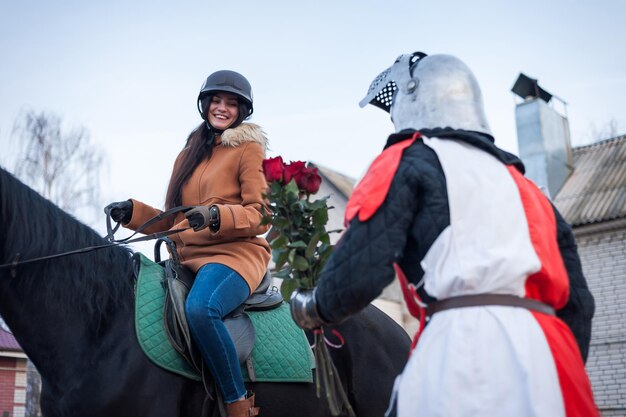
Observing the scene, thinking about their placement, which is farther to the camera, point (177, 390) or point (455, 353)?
point (177, 390)

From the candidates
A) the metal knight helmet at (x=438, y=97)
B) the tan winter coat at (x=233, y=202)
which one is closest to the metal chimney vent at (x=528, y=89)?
the tan winter coat at (x=233, y=202)

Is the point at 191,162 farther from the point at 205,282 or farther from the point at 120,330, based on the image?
the point at 120,330

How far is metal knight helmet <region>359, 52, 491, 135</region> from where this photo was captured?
281 cm

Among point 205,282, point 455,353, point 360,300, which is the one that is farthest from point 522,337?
point 205,282

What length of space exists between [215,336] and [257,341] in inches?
19.9

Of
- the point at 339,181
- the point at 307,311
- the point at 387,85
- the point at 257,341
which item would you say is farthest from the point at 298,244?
the point at 339,181

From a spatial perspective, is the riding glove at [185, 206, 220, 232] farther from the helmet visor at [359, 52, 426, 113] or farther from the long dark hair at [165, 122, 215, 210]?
the helmet visor at [359, 52, 426, 113]

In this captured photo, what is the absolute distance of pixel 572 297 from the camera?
2.85 meters

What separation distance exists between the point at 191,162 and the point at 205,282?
3.21 feet

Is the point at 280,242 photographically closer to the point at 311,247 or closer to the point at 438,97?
the point at 311,247

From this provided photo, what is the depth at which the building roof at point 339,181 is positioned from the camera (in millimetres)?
24172

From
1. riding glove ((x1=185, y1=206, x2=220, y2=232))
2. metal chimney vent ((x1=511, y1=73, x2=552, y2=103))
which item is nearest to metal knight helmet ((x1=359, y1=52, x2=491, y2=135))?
riding glove ((x1=185, y1=206, x2=220, y2=232))

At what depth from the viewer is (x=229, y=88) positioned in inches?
190

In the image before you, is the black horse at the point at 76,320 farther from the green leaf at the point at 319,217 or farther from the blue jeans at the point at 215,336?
the green leaf at the point at 319,217
